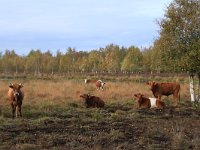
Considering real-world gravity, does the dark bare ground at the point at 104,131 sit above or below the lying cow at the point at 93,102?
below

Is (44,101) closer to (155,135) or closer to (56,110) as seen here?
(56,110)

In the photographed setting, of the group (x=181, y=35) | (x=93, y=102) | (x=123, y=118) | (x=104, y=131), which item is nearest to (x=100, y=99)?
(x=93, y=102)

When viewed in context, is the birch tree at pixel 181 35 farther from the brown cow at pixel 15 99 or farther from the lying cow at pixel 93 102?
the brown cow at pixel 15 99

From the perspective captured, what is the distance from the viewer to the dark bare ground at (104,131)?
33.8 feet

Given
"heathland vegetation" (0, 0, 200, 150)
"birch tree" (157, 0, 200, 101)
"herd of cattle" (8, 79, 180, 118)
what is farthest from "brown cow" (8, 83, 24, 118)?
"birch tree" (157, 0, 200, 101)

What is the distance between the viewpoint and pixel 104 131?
12.4m

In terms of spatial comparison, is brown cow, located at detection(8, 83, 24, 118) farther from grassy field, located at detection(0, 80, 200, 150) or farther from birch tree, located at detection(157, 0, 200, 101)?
birch tree, located at detection(157, 0, 200, 101)

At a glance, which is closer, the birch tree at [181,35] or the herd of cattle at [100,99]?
the herd of cattle at [100,99]

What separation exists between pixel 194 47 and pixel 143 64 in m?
71.3

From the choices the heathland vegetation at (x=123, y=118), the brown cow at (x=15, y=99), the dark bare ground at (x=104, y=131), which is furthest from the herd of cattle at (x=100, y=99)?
the dark bare ground at (x=104, y=131)

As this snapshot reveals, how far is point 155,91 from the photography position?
2383cm

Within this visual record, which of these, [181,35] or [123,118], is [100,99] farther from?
[181,35]

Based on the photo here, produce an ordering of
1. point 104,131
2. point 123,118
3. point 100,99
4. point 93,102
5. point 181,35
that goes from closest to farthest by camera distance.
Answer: point 104,131 → point 123,118 → point 93,102 → point 100,99 → point 181,35

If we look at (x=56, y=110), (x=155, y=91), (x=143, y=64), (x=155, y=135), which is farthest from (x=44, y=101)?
(x=143, y=64)
